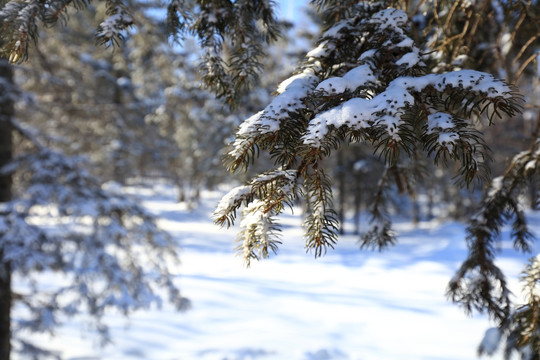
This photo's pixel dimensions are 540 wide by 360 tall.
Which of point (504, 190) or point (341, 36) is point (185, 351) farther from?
point (341, 36)

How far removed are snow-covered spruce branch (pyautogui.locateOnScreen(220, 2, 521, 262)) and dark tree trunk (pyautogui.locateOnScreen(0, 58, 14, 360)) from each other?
14.6ft

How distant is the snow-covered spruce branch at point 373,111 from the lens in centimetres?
104

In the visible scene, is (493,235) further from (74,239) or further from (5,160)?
(5,160)

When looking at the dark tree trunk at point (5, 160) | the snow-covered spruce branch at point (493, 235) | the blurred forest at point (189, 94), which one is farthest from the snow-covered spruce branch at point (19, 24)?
the dark tree trunk at point (5, 160)

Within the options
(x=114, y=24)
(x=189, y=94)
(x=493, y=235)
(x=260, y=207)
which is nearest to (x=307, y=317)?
(x=493, y=235)

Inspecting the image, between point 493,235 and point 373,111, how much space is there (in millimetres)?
1726

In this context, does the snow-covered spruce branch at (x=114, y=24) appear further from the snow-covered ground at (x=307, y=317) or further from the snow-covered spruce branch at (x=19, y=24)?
the snow-covered ground at (x=307, y=317)

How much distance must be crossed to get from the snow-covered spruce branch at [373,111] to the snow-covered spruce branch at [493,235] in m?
1.06

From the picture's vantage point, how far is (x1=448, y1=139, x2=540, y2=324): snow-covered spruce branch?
208 centimetres

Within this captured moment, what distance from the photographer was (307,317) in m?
7.66

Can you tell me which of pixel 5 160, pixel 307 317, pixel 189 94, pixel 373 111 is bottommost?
pixel 307 317

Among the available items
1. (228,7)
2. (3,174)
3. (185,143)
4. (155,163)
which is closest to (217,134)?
(185,143)

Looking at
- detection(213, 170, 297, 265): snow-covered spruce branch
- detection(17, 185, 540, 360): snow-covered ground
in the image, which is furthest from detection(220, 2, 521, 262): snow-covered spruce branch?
detection(17, 185, 540, 360): snow-covered ground

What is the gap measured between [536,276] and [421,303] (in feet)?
23.7
